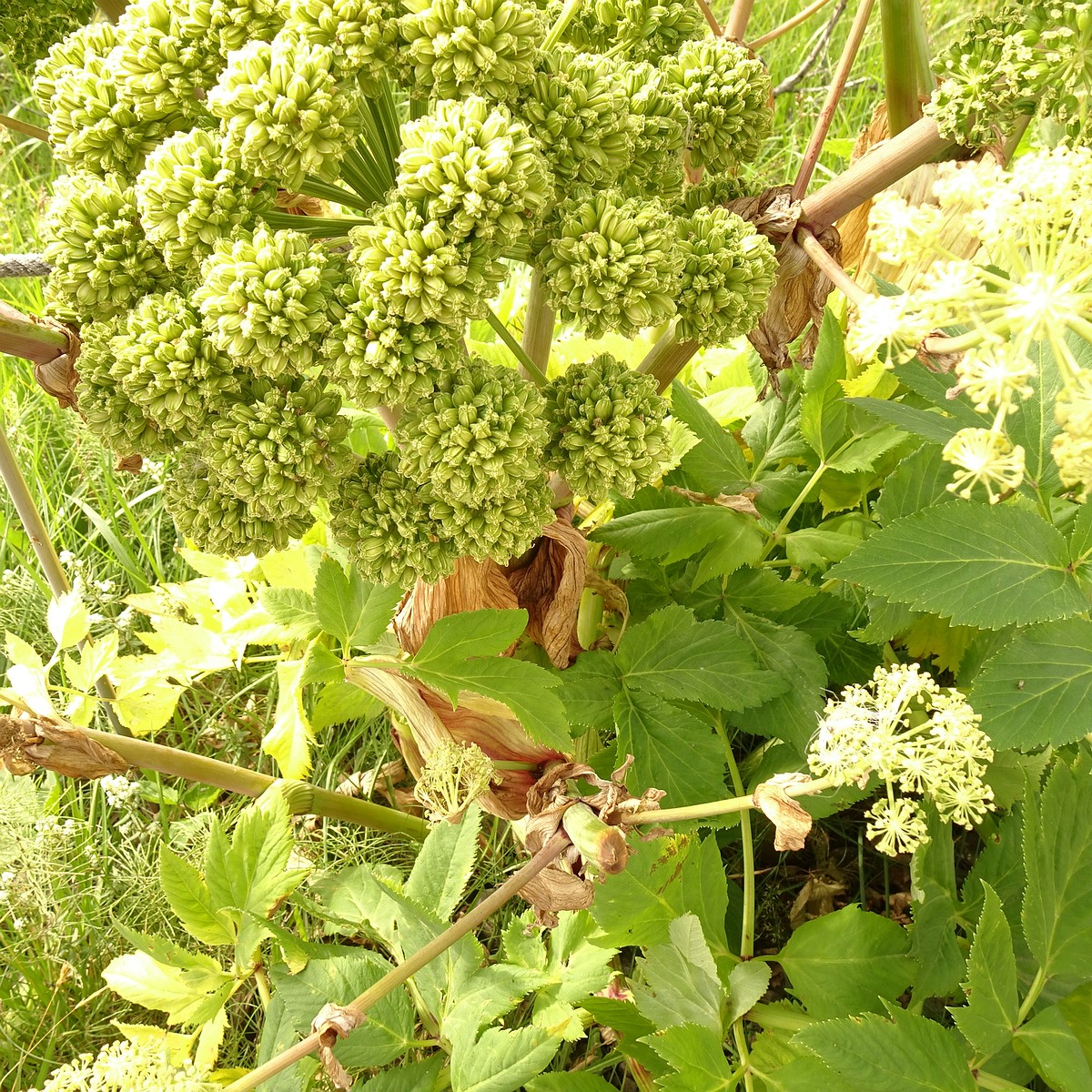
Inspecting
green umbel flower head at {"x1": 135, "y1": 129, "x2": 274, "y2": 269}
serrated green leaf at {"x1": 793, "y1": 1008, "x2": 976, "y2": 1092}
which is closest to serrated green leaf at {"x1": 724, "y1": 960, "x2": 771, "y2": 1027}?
serrated green leaf at {"x1": 793, "y1": 1008, "x2": 976, "y2": 1092}

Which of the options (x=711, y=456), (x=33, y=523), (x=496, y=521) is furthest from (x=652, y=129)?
(x=33, y=523)

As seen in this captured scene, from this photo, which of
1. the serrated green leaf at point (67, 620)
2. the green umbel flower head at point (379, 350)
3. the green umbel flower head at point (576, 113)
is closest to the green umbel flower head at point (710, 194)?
the green umbel flower head at point (576, 113)

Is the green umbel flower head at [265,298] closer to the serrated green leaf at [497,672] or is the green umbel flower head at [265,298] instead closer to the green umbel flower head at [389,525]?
the green umbel flower head at [389,525]

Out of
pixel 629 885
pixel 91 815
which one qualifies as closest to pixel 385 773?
pixel 91 815

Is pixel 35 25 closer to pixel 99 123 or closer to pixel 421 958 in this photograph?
pixel 99 123

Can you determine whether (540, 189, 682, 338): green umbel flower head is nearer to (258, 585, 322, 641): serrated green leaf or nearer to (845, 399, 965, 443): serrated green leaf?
(845, 399, 965, 443): serrated green leaf
